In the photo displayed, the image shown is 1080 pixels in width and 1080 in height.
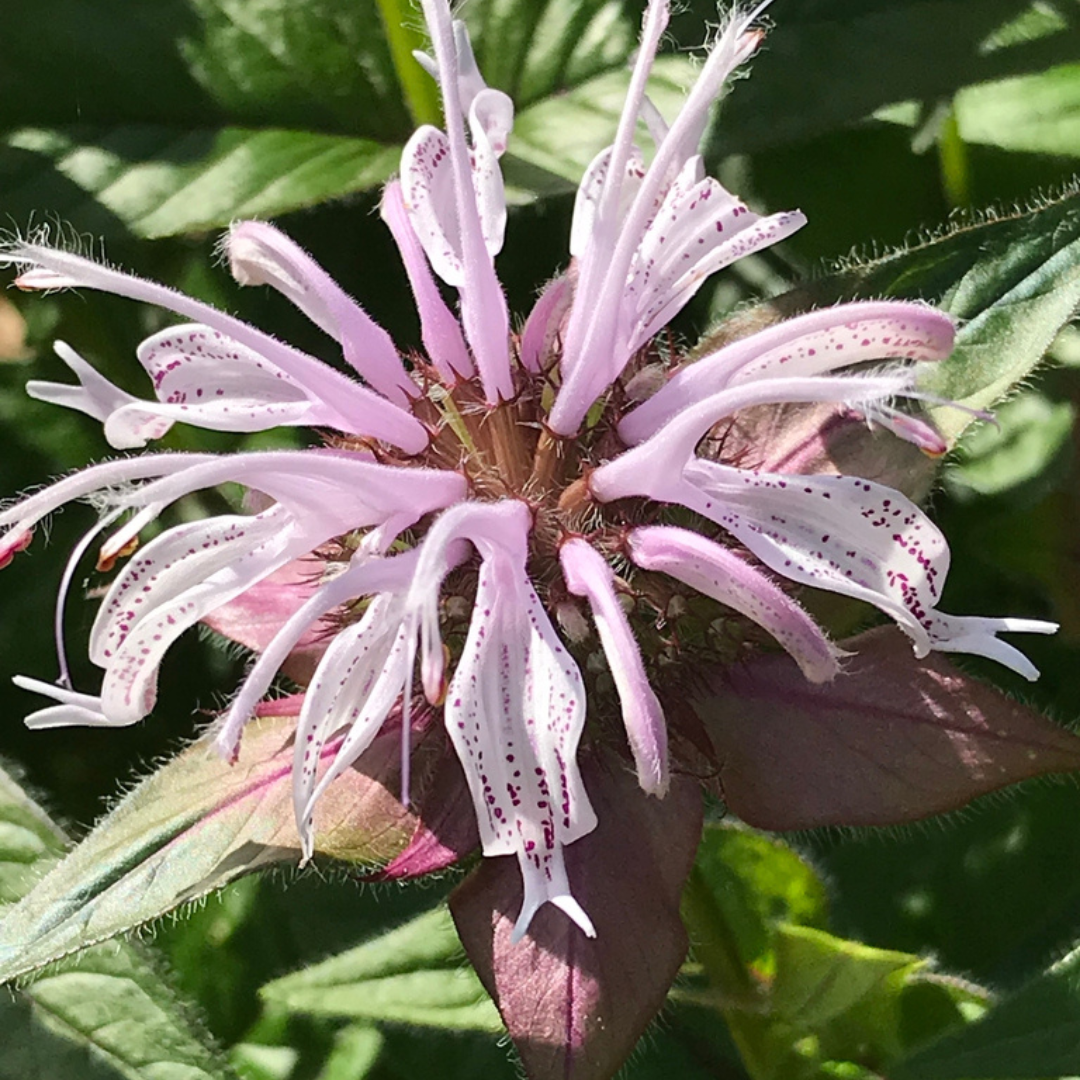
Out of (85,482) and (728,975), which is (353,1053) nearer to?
(728,975)

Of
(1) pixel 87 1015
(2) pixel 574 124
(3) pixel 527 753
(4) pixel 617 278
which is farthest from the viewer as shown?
(2) pixel 574 124

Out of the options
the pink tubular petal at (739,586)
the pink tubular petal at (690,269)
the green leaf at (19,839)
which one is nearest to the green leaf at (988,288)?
the pink tubular petal at (690,269)

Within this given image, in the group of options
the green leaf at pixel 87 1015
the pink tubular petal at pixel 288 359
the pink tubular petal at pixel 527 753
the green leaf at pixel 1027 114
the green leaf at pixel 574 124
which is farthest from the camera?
the green leaf at pixel 1027 114

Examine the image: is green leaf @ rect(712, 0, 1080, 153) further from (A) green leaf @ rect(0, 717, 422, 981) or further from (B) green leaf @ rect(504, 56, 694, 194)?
(A) green leaf @ rect(0, 717, 422, 981)

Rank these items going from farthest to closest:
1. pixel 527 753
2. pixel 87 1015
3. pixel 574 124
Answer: pixel 574 124 < pixel 87 1015 < pixel 527 753

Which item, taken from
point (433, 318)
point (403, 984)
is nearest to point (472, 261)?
point (433, 318)

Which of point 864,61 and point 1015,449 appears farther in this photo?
point 1015,449

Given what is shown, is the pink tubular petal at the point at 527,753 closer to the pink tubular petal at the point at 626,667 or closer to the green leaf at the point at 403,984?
the pink tubular petal at the point at 626,667
